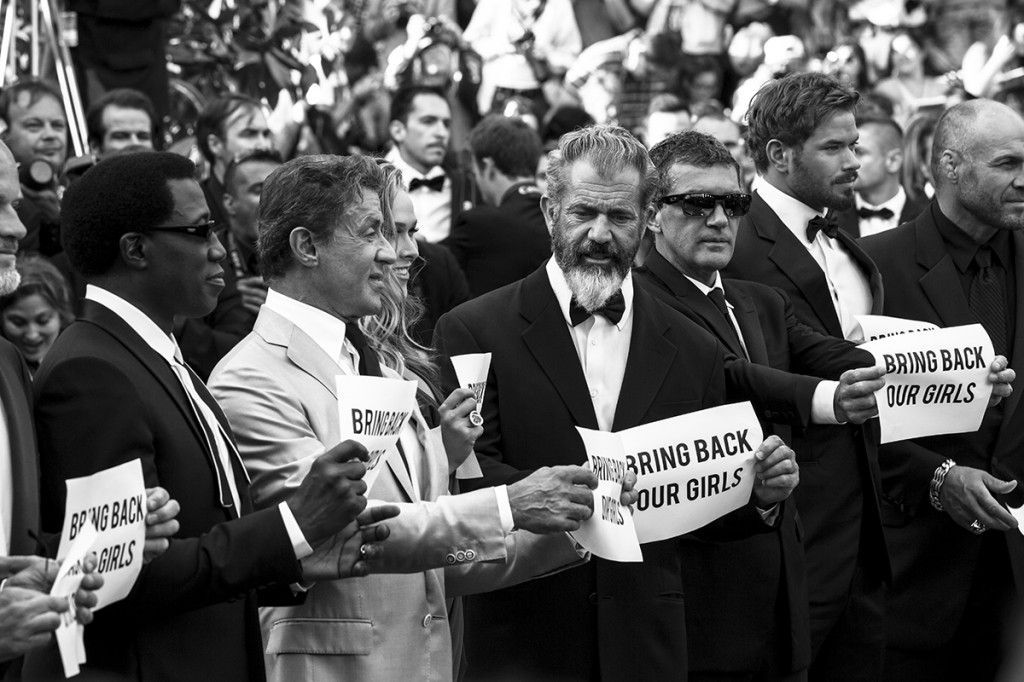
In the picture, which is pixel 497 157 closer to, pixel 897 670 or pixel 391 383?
pixel 897 670

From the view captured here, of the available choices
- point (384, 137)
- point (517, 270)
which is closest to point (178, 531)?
point (517, 270)

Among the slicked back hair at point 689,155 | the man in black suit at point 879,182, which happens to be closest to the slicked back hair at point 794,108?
the slicked back hair at point 689,155

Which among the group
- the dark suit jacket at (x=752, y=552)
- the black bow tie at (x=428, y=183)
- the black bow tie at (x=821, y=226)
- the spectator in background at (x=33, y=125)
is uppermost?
the spectator in background at (x=33, y=125)

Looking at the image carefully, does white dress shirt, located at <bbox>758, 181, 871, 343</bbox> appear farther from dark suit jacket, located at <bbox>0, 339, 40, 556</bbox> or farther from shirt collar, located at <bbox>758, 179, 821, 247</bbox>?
dark suit jacket, located at <bbox>0, 339, 40, 556</bbox>

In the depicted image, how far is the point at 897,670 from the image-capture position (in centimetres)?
643

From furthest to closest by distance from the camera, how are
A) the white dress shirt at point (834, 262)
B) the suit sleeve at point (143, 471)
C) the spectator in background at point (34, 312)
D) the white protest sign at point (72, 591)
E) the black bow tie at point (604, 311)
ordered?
the spectator in background at point (34, 312) → the white dress shirt at point (834, 262) → the black bow tie at point (604, 311) → the suit sleeve at point (143, 471) → the white protest sign at point (72, 591)

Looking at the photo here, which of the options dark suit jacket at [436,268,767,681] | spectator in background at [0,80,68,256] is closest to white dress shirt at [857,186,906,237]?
spectator in background at [0,80,68,256]

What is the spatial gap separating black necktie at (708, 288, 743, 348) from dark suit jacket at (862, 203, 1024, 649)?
108cm

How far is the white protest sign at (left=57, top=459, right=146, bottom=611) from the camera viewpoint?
3332mm

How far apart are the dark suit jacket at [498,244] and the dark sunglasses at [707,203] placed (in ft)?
8.98

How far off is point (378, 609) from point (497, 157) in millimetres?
5186

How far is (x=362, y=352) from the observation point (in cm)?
452

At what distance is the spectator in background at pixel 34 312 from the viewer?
6566mm

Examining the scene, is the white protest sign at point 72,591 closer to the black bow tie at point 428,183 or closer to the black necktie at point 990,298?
the black necktie at point 990,298
